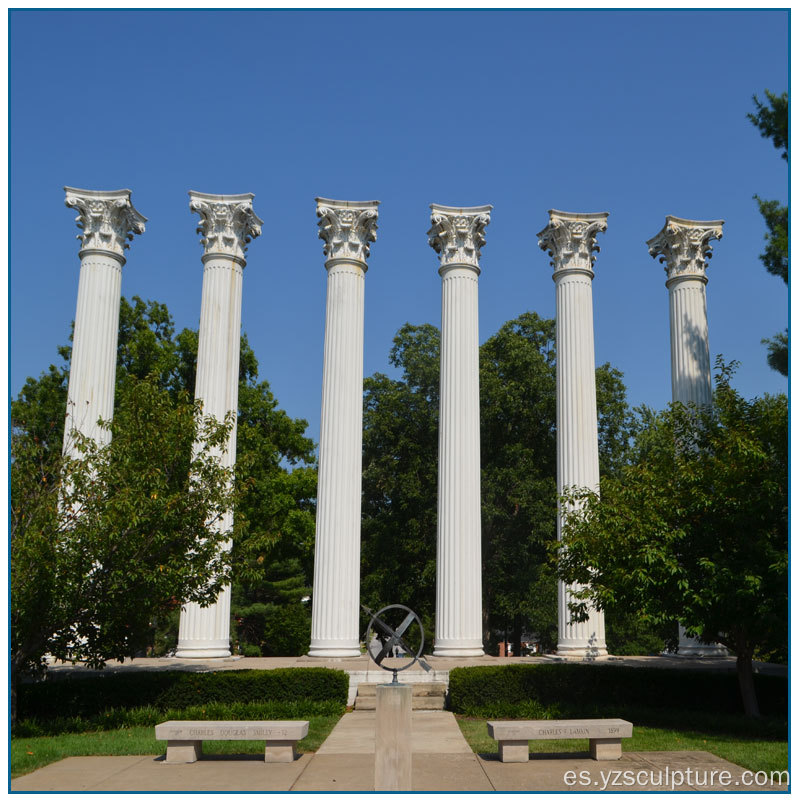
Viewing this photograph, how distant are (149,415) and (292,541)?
110ft

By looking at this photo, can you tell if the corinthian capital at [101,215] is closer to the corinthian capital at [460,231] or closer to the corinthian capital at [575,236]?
the corinthian capital at [460,231]


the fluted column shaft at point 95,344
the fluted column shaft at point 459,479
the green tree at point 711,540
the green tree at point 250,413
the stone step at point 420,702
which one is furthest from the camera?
the green tree at point 250,413

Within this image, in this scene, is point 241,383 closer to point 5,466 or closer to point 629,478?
point 629,478

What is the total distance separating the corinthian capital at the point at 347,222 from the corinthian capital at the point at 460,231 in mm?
3404

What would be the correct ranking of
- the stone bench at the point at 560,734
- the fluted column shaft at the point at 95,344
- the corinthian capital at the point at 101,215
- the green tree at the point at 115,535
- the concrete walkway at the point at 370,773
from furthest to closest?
the corinthian capital at the point at 101,215 < the fluted column shaft at the point at 95,344 < the green tree at the point at 115,535 < the stone bench at the point at 560,734 < the concrete walkway at the point at 370,773

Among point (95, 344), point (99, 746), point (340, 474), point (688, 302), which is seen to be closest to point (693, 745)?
point (99, 746)

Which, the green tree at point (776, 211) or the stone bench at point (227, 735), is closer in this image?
the stone bench at point (227, 735)

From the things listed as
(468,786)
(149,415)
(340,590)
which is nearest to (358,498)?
(340,590)

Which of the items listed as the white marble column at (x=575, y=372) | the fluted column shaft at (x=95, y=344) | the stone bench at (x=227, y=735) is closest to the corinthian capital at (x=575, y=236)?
the white marble column at (x=575, y=372)

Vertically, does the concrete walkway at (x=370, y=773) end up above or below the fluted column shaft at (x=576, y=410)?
below

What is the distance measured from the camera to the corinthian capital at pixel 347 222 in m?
40.6

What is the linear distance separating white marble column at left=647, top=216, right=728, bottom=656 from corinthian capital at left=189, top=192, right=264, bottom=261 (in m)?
21.5

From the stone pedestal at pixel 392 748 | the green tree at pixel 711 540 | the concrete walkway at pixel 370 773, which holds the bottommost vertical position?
the concrete walkway at pixel 370 773

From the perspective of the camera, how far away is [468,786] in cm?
1825
